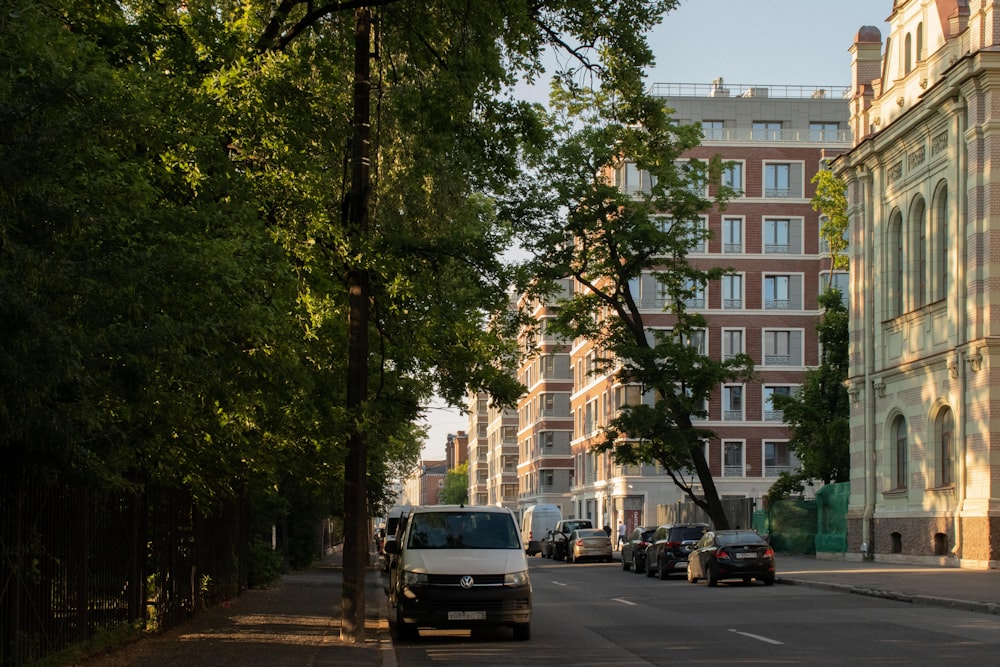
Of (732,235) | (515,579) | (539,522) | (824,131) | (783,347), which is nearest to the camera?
(515,579)

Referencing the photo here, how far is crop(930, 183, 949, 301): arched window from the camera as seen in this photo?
1553 inches

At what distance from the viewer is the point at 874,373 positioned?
144 feet

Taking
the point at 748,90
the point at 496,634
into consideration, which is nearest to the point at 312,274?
the point at 496,634

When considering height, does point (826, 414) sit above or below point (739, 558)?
above

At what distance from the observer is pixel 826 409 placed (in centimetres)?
5688

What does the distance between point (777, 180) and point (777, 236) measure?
3.41 metres

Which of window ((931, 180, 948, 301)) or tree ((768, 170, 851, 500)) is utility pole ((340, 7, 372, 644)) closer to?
window ((931, 180, 948, 301))

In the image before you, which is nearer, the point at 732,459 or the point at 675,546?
the point at 675,546

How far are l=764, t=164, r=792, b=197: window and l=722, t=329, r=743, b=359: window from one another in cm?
849

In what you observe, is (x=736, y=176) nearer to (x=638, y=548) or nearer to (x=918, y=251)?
(x=918, y=251)

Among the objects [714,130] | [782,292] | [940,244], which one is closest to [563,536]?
[940,244]

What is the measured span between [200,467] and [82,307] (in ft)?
27.5

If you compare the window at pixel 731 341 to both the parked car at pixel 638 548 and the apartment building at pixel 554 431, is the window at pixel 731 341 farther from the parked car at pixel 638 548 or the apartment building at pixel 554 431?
the parked car at pixel 638 548

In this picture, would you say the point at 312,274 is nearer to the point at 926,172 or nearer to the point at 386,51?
the point at 386,51
